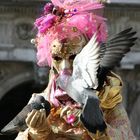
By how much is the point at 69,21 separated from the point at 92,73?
0.30 meters

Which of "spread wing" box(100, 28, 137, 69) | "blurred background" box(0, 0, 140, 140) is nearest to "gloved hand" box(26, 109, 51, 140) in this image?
"spread wing" box(100, 28, 137, 69)

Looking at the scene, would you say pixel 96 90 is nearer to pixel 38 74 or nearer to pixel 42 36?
pixel 42 36

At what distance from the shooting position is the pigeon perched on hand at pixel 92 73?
2.49 meters

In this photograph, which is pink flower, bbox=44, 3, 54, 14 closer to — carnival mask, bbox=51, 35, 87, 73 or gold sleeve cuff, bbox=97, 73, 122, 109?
carnival mask, bbox=51, 35, 87, 73

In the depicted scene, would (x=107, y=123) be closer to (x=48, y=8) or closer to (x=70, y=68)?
(x=70, y=68)

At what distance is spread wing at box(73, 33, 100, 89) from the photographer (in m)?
2.53

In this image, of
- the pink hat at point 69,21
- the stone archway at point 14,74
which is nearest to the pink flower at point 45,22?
the pink hat at point 69,21

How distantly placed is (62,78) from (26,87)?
7305 millimetres

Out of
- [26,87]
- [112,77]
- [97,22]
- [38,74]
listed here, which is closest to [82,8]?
[97,22]

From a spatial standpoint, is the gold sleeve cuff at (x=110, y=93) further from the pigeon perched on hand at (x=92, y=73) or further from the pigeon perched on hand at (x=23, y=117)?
the pigeon perched on hand at (x=23, y=117)

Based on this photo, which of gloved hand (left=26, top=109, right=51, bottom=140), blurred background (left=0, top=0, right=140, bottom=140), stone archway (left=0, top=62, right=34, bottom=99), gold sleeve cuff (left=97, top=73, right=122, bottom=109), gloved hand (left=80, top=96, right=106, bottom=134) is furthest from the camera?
stone archway (left=0, top=62, right=34, bottom=99)

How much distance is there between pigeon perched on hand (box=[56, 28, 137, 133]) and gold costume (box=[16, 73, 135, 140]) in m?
0.09

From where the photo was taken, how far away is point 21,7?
922 centimetres

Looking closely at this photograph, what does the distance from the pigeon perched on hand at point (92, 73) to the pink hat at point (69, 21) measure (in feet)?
0.44
